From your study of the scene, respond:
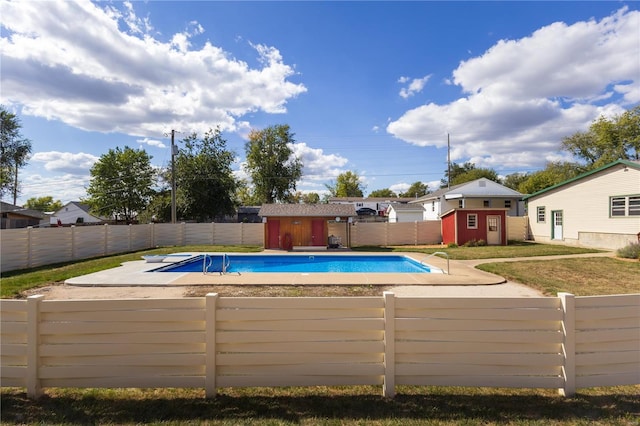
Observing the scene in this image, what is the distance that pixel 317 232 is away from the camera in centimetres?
2042

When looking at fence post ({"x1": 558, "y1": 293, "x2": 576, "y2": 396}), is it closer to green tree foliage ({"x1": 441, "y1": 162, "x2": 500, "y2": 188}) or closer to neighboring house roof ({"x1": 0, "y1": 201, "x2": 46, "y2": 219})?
neighboring house roof ({"x1": 0, "y1": 201, "x2": 46, "y2": 219})

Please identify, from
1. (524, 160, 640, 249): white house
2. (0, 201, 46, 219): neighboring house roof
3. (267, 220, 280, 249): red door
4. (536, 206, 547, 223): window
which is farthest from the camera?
(0, 201, 46, 219): neighboring house roof

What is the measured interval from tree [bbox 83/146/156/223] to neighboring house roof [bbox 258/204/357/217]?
1064 inches

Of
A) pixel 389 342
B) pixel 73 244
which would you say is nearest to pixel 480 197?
pixel 389 342

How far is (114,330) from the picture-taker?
9.53ft

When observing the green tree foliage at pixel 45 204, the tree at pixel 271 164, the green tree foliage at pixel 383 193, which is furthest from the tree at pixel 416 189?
the green tree foliage at pixel 45 204

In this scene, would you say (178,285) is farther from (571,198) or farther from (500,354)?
(571,198)

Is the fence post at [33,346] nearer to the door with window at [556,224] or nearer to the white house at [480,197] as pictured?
the door with window at [556,224]

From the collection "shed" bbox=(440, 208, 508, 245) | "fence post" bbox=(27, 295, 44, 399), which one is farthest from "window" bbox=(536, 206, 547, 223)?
"fence post" bbox=(27, 295, 44, 399)

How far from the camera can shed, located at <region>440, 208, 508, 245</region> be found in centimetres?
2022

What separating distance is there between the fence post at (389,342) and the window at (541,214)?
77.6ft

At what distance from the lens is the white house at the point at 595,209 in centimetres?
1595

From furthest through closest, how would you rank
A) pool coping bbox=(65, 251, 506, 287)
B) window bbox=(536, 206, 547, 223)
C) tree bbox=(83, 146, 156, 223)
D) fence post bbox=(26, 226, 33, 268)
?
tree bbox=(83, 146, 156, 223), window bbox=(536, 206, 547, 223), fence post bbox=(26, 226, 33, 268), pool coping bbox=(65, 251, 506, 287)

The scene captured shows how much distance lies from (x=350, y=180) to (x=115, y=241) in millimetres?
52994
